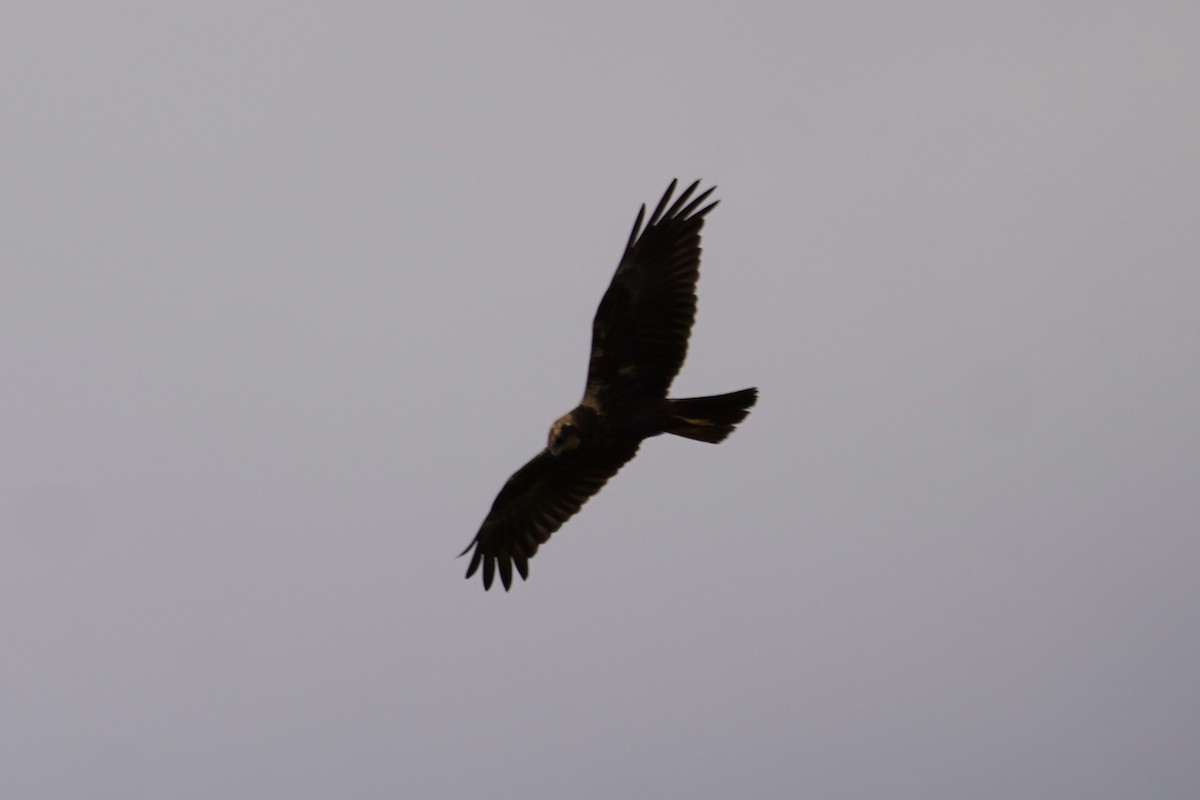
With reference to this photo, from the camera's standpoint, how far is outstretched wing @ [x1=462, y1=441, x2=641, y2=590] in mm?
14617

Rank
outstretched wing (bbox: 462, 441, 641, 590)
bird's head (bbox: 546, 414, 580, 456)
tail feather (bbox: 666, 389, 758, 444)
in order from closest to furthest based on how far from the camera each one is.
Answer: tail feather (bbox: 666, 389, 758, 444), bird's head (bbox: 546, 414, 580, 456), outstretched wing (bbox: 462, 441, 641, 590)

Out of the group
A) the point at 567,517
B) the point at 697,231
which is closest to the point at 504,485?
the point at 567,517

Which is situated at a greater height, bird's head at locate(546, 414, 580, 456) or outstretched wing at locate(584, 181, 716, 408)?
outstretched wing at locate(584, 181, 716, 408)

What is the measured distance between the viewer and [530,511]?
14.9m

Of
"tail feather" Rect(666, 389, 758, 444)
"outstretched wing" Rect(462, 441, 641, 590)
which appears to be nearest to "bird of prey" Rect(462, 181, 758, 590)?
"tail feather" Rect(666, 389, 758, 444)

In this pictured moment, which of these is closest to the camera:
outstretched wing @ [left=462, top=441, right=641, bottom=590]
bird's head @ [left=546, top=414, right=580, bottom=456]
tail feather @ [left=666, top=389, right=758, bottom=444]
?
tail feather @ [left=666, top=389, right=758, bottom=444]

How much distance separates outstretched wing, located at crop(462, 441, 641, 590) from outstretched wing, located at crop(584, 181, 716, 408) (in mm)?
1267

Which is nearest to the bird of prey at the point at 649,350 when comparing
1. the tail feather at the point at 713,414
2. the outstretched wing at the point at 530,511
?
the tail feather at the point at 713,414

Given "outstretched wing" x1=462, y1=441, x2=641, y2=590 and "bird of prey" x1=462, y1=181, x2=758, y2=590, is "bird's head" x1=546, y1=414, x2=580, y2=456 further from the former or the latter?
"outstretched wing" x1=462, y1=441, x2=641, y2=590

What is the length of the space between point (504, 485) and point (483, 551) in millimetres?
733

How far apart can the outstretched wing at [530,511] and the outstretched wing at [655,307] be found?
1267mm

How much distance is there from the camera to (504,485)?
14484mm

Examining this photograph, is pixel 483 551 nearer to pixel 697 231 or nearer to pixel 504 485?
pixel 504 485

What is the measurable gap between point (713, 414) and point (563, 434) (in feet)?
4.27
